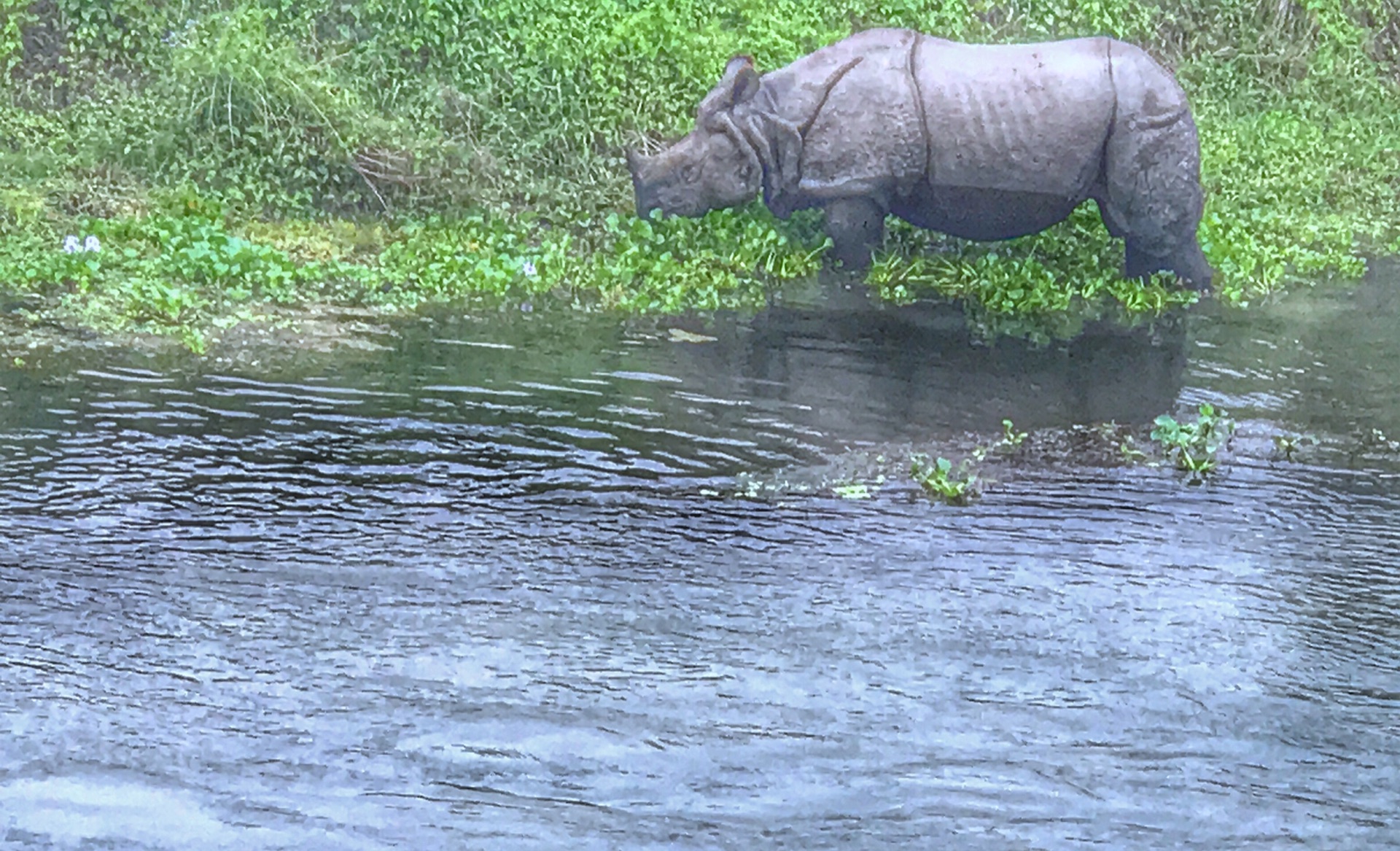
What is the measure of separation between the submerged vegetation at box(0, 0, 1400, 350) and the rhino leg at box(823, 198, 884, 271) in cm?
18

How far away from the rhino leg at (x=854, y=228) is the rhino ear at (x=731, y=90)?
82 cm

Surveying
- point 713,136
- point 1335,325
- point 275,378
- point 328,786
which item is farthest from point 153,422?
point 1335,325

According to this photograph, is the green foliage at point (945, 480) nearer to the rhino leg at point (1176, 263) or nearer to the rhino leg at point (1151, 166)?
the rhino leg at point (1151, 166)

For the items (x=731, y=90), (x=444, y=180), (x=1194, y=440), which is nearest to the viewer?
(x=1194, y=440)

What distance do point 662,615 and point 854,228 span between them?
4.90 m

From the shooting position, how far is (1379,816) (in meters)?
4.25

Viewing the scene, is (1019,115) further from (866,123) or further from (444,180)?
(444,180)

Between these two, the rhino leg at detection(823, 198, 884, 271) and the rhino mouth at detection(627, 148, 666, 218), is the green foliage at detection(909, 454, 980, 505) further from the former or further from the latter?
the rhino mouth at detection(627, 148, 666, 218)

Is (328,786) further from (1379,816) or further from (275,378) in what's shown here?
(275,378)

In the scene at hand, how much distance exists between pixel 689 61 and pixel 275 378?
4.68 meters

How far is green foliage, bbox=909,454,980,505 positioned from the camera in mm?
6387

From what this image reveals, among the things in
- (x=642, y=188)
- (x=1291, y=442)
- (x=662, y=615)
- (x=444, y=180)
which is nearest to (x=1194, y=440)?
(x=1291, y=442)

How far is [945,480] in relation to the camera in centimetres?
645

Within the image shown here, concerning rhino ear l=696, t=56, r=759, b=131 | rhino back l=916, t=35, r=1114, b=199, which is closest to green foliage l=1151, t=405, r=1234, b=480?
rhino back l=916, t=35, r=1114, b=199
